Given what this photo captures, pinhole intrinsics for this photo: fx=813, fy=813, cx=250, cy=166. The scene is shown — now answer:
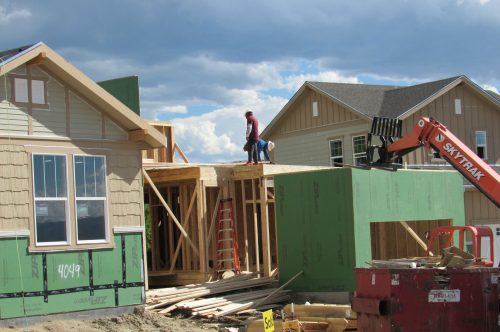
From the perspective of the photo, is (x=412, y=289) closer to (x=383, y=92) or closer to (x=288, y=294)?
(x=288, y=294)

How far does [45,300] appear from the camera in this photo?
605 inches

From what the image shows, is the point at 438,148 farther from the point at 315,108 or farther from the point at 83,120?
the point at 315,108

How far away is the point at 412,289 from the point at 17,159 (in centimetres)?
784

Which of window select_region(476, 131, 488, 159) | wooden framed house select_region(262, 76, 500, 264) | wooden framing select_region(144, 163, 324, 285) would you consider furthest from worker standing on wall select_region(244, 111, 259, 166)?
window select_region(476, 131, 488, 159)

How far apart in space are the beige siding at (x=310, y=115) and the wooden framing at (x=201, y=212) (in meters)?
11.4

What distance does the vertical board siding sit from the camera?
54.5 ft

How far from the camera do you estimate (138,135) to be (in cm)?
1683

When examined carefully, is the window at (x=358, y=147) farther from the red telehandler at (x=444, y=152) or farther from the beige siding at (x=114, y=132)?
the beige siding at (x=114, y=132)

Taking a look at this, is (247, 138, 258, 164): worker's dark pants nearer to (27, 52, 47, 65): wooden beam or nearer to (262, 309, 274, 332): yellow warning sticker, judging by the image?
(27, 52, 47, 65): wooden beam

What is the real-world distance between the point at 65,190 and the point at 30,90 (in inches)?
80.0

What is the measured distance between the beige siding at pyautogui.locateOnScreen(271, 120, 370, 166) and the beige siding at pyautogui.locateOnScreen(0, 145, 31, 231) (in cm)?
1887

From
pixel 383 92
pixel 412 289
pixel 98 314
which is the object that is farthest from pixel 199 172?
pixel 383 92

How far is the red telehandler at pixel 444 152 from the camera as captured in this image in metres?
15.5

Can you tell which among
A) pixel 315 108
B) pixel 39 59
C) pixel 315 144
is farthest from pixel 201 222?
pixel 315 108
